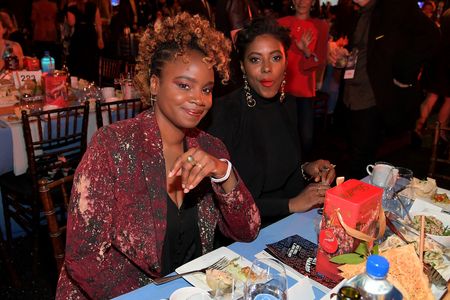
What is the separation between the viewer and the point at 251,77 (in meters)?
2.24

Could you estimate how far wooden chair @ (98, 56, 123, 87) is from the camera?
5.03m

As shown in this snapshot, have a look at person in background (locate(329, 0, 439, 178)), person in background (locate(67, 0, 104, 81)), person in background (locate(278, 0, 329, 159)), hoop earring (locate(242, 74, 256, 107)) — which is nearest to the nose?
hoop earring (locate(242, 74, 256, 107))

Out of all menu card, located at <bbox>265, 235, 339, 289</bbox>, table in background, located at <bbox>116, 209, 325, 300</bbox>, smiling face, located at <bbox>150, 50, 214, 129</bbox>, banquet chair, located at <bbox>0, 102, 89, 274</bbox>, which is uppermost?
smiling face, located at <bbox>150, 50, 214, 129</bbox>

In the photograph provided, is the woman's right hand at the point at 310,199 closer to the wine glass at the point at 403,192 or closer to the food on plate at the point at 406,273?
the wine glass at the point at 403,192

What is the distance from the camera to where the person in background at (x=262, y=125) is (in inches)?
84.8

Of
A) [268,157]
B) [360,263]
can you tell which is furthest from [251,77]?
[360,263]

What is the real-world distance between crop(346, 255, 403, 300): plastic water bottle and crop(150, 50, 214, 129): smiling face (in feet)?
3.01

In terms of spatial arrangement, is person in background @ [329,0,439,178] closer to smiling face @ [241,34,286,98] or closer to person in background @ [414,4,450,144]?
smiling face @ [241,34,286,98]

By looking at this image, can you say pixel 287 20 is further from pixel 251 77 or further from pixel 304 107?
pixel 251 77

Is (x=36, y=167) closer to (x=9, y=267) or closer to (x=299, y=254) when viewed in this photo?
(x=9, y=267)

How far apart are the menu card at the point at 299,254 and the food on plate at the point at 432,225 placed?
46 centimetres

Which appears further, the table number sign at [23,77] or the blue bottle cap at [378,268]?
the table number sign at [23,77]

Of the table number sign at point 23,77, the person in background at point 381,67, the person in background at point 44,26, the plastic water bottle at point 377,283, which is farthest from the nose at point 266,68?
the person in background at point 44,26

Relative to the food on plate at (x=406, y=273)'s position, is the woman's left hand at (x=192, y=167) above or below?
above
